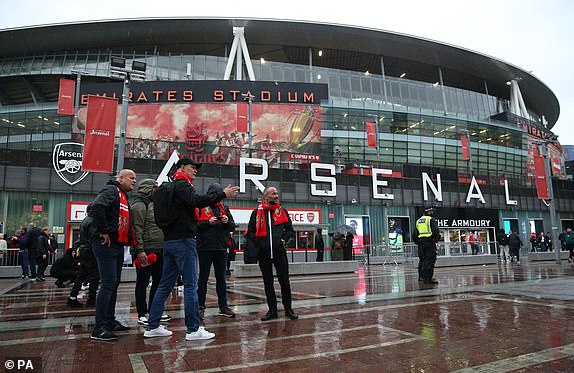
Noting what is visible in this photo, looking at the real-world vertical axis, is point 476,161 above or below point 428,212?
above

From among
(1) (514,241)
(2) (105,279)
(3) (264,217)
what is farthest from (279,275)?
(1) (514,241)

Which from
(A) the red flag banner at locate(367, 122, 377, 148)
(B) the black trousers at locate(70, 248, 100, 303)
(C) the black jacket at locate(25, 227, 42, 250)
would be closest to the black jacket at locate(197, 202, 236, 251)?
(B) the black trousers at locate(70, 248, 100, 303)

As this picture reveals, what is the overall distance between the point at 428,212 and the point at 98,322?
8.69m

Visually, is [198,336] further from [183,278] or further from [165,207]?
[165,207]

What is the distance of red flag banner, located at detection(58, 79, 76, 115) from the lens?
1161 inches

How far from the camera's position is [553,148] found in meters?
51.4

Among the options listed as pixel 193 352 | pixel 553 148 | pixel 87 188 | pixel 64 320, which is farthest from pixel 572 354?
pixel 553 148

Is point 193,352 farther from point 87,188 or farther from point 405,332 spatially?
point 87,188

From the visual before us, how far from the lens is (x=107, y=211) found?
15.4 ft

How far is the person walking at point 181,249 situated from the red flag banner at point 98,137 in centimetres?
1086

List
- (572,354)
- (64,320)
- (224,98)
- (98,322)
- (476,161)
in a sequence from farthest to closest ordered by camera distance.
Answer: (476,161), (224,98), (64,320), (98,322), (572,354)

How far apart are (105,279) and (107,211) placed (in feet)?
2.61

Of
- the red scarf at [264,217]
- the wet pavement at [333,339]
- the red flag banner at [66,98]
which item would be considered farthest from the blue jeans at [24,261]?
the red flag banner at [66,98]

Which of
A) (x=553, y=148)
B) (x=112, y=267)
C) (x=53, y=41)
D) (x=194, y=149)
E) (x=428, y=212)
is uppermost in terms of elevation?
(x=53, y=41)
